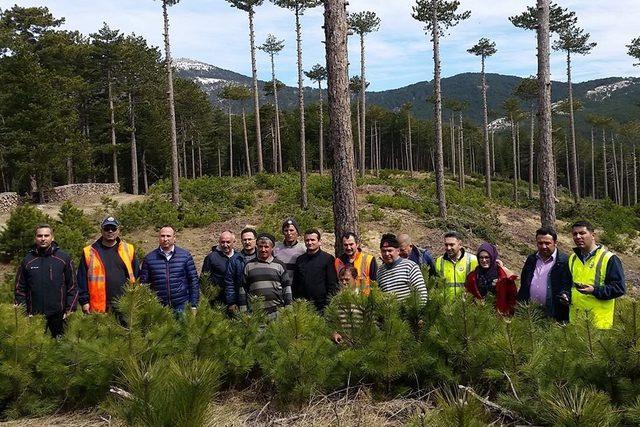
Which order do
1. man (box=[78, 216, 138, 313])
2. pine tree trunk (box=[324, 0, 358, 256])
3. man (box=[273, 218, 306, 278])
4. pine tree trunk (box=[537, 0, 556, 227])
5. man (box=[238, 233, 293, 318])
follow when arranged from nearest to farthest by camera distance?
man (box=[238, 233, 293, 318])
man (box=[78, 216, 138, 313])
man (box=[273, 218, 306, 278])
pine tree trunk (box=[324, 0, 358, 256])
pine tree trunk (box=[537, 0, 556, 227])

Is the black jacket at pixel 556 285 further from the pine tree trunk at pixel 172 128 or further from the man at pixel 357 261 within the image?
the pine tree trunk at pixel 172 128

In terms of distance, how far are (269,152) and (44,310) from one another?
51.6 meters

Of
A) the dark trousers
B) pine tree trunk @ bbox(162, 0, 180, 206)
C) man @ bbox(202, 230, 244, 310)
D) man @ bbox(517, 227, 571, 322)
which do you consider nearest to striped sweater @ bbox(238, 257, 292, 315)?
man @ bbox(202, 230, 244, 310)

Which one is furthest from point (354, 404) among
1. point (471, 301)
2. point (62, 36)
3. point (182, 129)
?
point (182, 129)

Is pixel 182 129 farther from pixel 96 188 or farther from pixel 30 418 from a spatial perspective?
pixel 30 418

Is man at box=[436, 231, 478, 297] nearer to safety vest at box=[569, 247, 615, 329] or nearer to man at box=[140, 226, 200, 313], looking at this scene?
safety vest at box=[569, 247, 615, 329]

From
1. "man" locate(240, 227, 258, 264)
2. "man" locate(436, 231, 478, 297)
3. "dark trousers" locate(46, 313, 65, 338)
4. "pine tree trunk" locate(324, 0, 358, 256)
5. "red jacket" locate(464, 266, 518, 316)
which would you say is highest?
"pine tree trunk" locate(324, 0, 358, 256)

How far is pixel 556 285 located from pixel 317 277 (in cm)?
239

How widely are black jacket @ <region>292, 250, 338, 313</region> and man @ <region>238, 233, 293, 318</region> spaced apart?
29 cm

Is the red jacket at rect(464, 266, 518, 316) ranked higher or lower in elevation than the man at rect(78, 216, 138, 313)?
lower

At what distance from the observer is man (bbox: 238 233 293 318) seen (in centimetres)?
468

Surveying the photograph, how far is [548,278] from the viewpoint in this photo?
15.0ft

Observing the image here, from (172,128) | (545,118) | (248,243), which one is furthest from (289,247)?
(172,128)

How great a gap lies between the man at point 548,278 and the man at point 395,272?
3.83 feet
